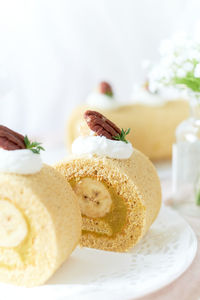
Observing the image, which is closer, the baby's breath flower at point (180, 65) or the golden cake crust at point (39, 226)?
the golden cake crust at point (39, 226)

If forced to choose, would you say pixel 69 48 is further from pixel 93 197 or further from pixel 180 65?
pixel 93 197

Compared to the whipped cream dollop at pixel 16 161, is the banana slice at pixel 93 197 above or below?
below

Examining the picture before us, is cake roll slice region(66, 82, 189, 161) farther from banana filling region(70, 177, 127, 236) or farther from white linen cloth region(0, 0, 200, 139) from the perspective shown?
banana filling region(70, 177, 127, 236)

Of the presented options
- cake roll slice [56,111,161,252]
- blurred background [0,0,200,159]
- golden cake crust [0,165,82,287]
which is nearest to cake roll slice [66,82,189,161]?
blurred background [0,0,200,159]

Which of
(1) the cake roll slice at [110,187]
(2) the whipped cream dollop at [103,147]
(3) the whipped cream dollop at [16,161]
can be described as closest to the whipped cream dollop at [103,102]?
(1) the cake roll slice at [110,187]

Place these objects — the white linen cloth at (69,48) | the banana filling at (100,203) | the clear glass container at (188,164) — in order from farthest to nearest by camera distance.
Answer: the white linen cloth at (69,48) < the clear glass container at (188,164) < the banana filling at (100,203)

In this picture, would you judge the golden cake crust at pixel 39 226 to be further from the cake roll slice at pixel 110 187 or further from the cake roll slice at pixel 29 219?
the cake roll slice at pixel 110 187

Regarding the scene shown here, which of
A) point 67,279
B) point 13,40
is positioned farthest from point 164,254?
point 13,40
